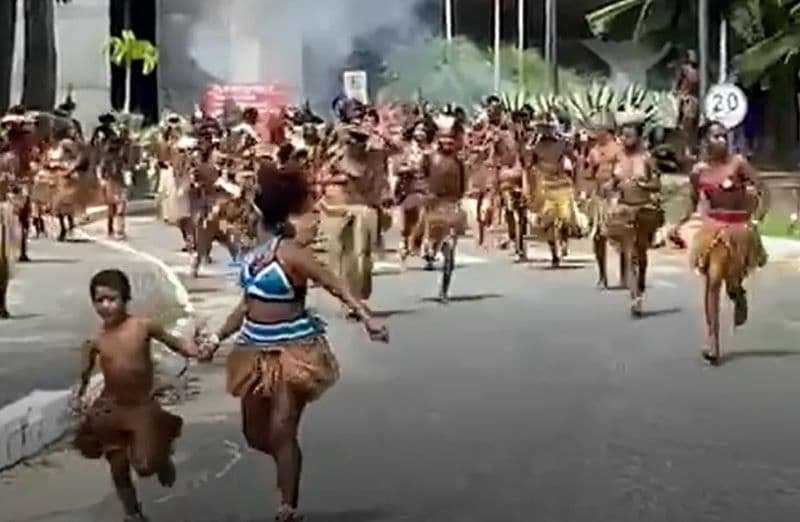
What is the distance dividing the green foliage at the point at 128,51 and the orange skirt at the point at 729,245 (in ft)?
137

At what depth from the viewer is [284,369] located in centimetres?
909

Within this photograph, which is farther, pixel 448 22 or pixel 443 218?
pixel 448 22

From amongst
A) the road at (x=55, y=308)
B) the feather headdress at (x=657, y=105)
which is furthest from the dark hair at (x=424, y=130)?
the feather headdress at (x=657, y=105)

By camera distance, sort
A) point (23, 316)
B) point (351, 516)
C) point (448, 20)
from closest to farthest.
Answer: point (351, 516) → point (23, 316) → point (448, 20)

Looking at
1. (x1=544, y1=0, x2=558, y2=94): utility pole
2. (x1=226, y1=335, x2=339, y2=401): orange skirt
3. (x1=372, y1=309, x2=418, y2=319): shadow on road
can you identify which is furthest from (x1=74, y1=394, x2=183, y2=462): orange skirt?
(x1=544, y1=0, x2=558, y2=94): utility pole

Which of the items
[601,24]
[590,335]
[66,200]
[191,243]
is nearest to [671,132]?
[601,24]

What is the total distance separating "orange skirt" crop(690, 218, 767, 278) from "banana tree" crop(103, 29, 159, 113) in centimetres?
4168

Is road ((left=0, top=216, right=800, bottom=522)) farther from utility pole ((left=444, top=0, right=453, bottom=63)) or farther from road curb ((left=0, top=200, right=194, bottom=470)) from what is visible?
utility pole ((left=444, top=0, right=453, bottom=63))

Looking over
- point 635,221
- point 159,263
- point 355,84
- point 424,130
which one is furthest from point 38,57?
point 635,221

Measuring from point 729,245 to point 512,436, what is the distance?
152 inches

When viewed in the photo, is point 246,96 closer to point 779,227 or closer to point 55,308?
point 779,227

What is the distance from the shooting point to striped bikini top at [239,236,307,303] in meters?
9.16

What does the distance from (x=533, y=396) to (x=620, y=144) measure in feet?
24.3

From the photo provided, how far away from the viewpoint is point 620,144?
2078 centimetres
